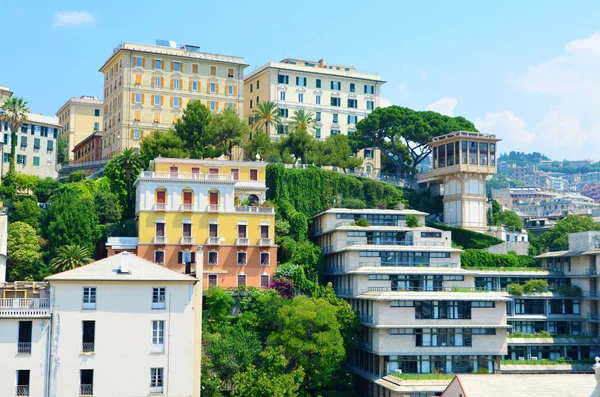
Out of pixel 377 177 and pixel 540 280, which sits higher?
pixel 377 177

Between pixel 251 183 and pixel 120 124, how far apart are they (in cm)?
3000

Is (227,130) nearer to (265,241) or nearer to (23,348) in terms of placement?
(265,241)

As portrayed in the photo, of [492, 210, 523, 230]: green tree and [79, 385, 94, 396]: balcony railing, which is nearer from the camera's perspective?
[79, 385, 94, 396]: balcony railing

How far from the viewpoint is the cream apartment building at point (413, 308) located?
75.7 m

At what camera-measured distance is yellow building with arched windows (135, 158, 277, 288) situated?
3223 inches

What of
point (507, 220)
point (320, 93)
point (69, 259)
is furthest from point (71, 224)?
point (507, 220)

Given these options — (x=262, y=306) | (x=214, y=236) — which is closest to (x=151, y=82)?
(x=214, y=236)

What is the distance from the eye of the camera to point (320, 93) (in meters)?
125

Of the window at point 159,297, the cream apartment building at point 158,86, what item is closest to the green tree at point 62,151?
the cream apartment building at point 158,86

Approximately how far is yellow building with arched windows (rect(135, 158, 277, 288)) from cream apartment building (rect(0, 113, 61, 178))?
3197cm

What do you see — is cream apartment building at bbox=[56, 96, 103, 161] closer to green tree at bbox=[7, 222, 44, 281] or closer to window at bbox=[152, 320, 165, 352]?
green tree at bbox=[7, 222, 44, 281]

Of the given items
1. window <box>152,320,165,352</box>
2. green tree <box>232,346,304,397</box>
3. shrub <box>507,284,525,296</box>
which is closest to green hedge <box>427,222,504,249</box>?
shrub <box>507,284,525,296</box>

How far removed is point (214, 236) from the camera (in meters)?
83.4

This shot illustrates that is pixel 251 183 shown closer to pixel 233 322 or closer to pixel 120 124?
pixel 233 322
